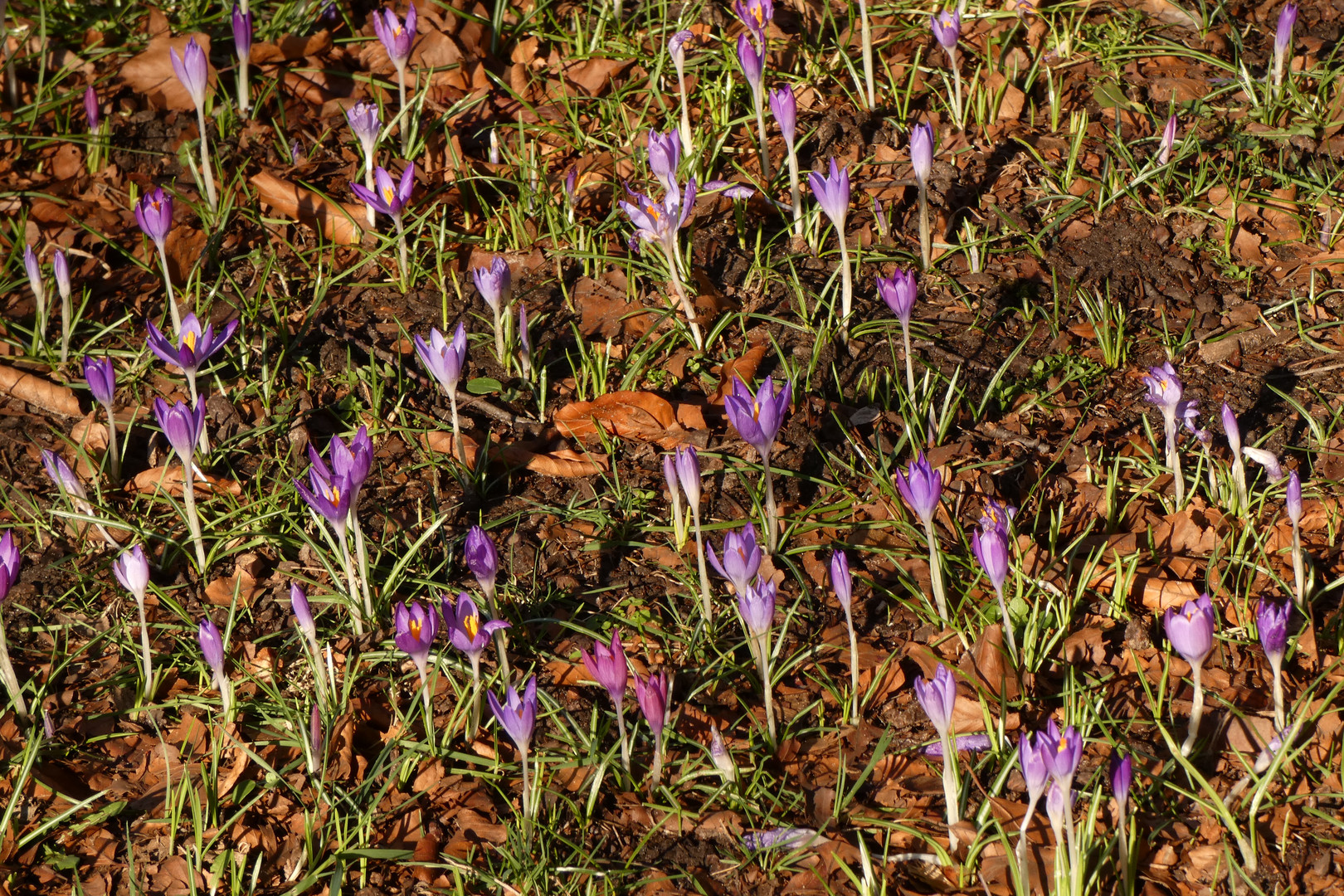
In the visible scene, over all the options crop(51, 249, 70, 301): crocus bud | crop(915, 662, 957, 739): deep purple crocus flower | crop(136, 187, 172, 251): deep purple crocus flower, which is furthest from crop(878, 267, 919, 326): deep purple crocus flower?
crop(51, 249, 70, 301): crocus bud

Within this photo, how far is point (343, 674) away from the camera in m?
2.41

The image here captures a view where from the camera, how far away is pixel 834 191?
2.73m

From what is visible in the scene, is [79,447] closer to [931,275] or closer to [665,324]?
[665,324]

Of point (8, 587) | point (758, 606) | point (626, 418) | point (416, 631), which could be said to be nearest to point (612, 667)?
point (758, 606)

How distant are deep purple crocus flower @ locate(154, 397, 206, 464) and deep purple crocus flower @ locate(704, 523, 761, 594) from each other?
1.11m

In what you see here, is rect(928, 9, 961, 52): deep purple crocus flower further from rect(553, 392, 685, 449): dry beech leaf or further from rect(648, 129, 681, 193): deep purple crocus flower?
rect(553, 392, 685, 449): dry beech leaf

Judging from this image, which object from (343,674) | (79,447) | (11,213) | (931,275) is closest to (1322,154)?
(931,275)

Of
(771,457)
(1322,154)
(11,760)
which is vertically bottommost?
(11,760)

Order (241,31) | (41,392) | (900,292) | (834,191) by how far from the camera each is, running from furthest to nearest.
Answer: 1. (241,31)
2. (41,392)
3. (834,191)
4. (900,292)

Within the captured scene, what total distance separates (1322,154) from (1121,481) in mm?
1415

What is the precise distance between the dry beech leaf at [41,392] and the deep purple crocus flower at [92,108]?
0.97m

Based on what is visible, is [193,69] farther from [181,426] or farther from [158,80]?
[181,426]

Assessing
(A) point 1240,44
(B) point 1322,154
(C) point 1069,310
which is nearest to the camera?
(C) point 1069,310

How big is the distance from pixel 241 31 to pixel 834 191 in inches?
74.9
